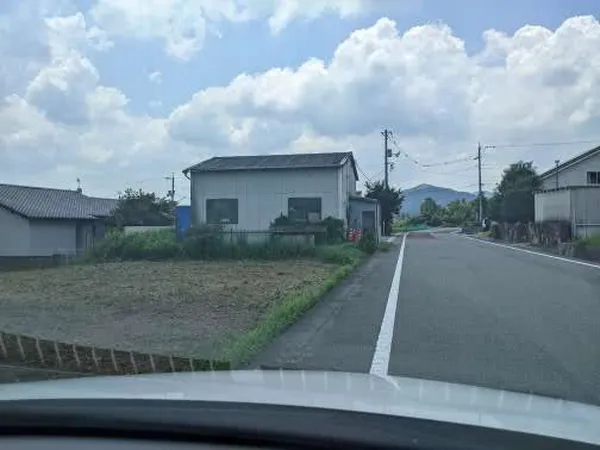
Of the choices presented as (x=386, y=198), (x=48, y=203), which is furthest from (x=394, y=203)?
(x=48, y=203)

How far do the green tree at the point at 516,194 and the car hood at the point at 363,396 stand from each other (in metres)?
54.3

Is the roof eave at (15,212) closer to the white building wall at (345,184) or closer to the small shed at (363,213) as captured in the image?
the white building wall at (345,184)

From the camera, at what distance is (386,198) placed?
72.9 m

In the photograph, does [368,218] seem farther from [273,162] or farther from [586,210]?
[586,210]

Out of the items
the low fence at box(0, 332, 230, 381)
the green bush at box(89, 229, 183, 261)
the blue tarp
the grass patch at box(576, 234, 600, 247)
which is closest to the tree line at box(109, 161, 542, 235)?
the blue tarp

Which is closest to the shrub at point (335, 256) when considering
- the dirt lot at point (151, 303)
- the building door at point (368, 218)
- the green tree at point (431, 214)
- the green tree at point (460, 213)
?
the dirt lot at point (151, 303)

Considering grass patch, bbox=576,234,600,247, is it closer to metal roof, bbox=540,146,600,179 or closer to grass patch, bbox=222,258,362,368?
grass patch, bbox=222,258,362,368

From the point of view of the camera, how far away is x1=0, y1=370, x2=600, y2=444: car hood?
2592 millimetres

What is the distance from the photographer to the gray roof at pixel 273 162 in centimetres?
4372

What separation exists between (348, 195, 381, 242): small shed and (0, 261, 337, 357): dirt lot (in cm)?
2685

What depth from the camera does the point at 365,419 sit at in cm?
237

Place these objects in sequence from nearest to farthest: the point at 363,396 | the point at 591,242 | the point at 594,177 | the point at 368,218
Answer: the point at 363,396 < the point at 591,242 < the point at 368,218 < the point at 594,177

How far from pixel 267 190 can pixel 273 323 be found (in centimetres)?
3298

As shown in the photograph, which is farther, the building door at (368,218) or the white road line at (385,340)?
the building door at (368,218)
